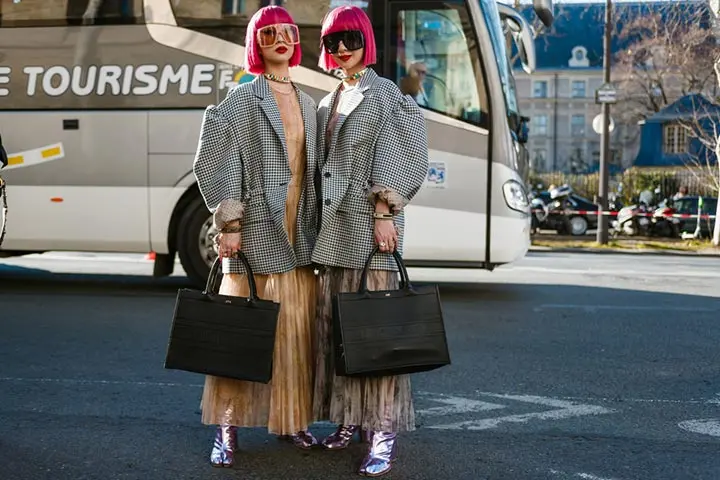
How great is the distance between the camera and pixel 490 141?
375 inches

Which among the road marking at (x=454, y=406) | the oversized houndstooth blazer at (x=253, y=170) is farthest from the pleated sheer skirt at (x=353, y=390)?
the road marking at (x=454, y=406)

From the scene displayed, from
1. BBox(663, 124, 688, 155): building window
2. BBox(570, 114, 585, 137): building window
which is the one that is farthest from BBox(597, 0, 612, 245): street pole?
BBox(570, 114, 585, 137): building window

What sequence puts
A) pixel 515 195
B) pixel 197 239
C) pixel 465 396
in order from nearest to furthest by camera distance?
pixel 465 396, pixel 515 195, pixel 197 239

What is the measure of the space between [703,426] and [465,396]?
1299 millimetres

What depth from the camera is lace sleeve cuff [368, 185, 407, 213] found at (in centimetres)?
383

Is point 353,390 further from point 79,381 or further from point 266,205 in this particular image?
point 79,381

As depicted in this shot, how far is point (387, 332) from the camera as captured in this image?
375cm

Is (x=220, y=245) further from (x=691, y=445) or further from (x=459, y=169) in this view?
(x=459, y=169)

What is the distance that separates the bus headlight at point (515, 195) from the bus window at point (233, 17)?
235cm

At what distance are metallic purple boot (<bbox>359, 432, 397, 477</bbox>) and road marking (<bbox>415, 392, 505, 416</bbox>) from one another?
3.51 ft

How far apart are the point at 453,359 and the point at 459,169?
3.44 meters

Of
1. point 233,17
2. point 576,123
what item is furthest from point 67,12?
point 576,123

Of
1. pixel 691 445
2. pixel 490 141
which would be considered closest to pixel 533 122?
pixel 490 141

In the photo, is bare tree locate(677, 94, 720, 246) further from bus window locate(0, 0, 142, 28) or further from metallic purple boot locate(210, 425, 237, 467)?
metallic purple boot locate(210, 425, 237, 467)
